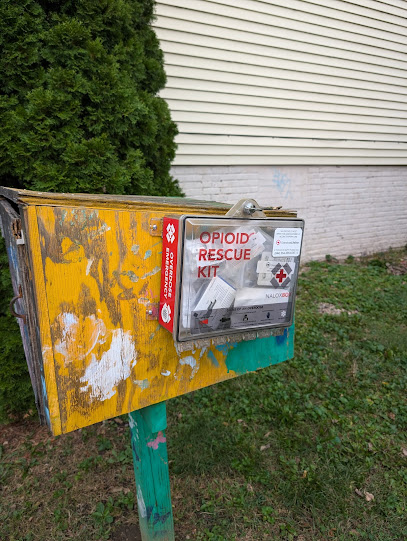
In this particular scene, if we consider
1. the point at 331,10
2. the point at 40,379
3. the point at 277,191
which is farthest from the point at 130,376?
the point at 331,10

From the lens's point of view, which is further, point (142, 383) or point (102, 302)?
point (142, 383)

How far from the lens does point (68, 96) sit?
2051 mm

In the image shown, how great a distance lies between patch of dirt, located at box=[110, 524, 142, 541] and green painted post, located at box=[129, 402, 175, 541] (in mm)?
377

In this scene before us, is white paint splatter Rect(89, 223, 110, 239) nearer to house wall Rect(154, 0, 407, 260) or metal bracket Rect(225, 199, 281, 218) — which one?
metal bracket Rect(225, 199, 281, 218)

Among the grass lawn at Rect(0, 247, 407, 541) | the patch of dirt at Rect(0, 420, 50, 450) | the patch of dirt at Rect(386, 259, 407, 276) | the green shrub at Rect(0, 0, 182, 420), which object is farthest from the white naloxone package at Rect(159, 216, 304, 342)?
the patch of dirt at Rect(386, 259, 407, 276)

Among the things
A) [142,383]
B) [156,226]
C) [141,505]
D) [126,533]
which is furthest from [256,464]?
[156,226]

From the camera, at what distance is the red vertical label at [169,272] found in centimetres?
102

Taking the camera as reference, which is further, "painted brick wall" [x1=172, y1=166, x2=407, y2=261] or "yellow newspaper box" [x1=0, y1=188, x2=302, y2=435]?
"painted brick wall" [x1=172, y1=166, x2=407, y2=261]

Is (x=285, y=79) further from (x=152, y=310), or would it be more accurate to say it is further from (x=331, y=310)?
(x=152, y=310)

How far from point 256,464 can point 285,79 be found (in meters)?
4.57

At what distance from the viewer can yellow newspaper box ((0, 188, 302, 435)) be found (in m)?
0.95

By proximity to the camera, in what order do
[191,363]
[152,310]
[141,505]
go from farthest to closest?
1. [141,505]
2. [191,363]
3. [152,310]

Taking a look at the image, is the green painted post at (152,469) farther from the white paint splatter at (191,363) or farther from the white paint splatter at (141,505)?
the white paint splatter at (191,363)

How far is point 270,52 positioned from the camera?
15.3 ft
